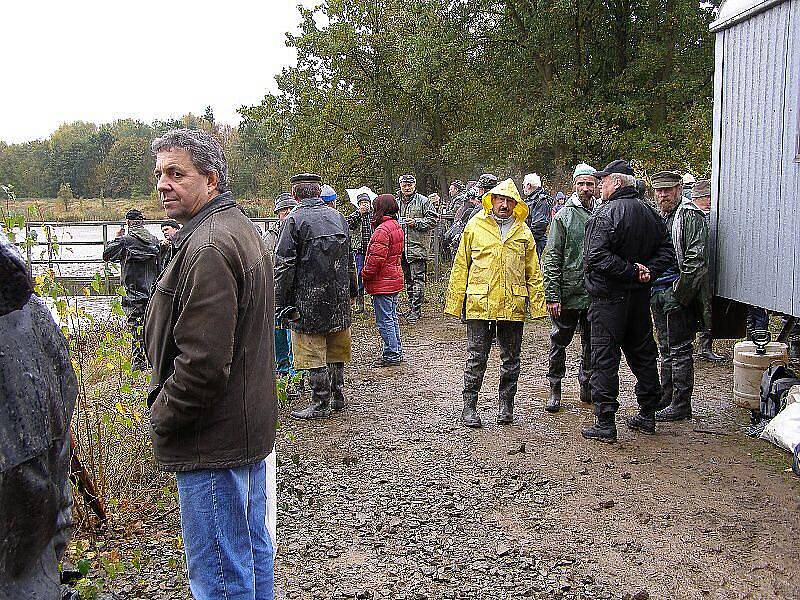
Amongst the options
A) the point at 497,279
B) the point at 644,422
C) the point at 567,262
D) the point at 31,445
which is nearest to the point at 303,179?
the point at 497,279

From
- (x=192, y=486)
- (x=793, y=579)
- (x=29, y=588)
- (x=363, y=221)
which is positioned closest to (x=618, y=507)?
(x=793, y=579)

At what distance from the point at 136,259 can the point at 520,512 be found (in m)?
6.79

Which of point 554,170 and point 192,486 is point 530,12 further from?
point 192,486

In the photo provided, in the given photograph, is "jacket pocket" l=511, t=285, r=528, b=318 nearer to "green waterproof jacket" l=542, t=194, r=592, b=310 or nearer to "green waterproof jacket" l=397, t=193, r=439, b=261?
"green waterproof jacket" l=542, t=194, r=592, b=310

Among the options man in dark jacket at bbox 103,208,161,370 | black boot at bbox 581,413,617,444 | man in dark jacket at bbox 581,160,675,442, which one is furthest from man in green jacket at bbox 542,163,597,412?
man in dark jacket at bbox 103,208,161,370

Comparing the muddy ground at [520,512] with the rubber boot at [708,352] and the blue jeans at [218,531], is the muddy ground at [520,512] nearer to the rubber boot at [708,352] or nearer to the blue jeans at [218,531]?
the blue jeans at [218,531]

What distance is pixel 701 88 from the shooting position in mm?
20656

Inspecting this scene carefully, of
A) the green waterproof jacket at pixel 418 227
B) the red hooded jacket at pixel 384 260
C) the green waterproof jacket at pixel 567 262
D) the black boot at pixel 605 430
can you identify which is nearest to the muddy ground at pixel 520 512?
the black boot at pixel 605 430

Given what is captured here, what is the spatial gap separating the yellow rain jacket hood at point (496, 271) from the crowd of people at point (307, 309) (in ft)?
0.05

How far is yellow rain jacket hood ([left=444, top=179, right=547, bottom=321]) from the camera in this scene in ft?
22.8

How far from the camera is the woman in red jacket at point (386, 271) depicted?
9.97 m

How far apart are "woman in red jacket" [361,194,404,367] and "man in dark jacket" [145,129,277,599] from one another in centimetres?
680

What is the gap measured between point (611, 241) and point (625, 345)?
0.93 metres

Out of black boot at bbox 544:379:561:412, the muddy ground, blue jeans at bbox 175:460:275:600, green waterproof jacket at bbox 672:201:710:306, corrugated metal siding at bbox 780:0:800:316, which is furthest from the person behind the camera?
black boot at bbox 544:379:561:412
